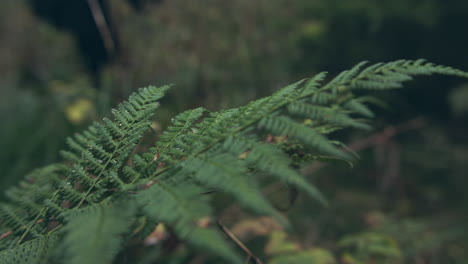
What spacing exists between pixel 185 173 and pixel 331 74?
2681mm

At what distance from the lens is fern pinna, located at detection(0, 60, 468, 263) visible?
38 cm

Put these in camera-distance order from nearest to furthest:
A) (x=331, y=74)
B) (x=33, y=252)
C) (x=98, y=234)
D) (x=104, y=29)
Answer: (x=98, y=234) → (x=33, y=252) → (x=104, y=29) → (x=331, y=74)

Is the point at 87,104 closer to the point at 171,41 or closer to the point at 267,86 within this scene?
the point at 171,41

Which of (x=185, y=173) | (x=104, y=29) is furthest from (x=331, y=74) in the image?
(x=185, y=173)

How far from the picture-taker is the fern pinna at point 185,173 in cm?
38

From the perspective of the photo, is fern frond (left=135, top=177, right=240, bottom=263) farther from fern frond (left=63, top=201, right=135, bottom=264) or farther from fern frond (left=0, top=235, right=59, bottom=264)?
fern frond (left=0, top=235, right=59, bottom=264)

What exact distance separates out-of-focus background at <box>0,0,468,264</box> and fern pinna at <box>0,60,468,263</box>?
40.6 inches

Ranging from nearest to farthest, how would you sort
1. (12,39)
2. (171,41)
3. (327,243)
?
(327,243) → (171,41) → (12,39)

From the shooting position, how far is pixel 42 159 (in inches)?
79.7

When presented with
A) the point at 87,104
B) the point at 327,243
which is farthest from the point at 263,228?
the point at 87,104

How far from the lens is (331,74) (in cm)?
294

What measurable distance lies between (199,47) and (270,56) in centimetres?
75

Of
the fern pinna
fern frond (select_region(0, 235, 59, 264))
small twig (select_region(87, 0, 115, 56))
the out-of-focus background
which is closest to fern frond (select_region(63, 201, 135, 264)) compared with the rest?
the fern pinna

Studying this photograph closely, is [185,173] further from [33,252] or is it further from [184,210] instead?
[33,252]
